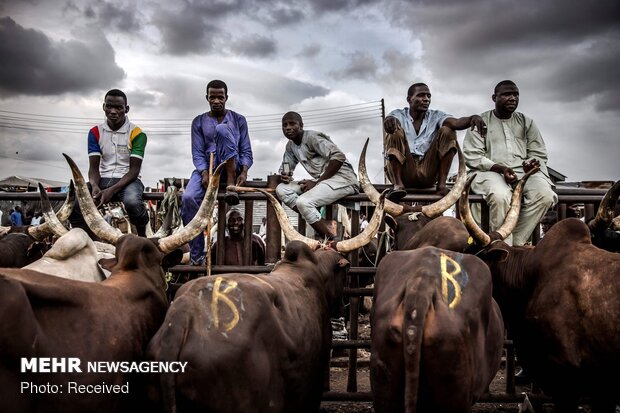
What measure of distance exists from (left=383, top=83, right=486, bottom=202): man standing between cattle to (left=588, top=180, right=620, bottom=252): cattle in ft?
5.11

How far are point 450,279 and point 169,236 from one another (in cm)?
255

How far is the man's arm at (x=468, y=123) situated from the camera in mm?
6449

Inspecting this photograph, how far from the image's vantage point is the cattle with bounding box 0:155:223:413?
3145 millimetres

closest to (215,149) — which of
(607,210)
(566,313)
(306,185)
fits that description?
(306,185)

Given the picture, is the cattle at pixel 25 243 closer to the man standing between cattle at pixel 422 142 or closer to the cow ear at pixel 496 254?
the man standing between cattle at pixel 422 142

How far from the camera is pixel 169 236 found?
517cm

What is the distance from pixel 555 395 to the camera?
477 centimetres

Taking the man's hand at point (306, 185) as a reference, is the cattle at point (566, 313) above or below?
below

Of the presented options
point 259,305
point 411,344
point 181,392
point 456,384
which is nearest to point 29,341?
point 181,392

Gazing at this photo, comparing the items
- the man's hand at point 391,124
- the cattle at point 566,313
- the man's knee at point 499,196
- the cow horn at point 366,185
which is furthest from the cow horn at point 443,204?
the man's hand at point 391,124

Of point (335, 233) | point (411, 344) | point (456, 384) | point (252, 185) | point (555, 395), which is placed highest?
point (252, 185)

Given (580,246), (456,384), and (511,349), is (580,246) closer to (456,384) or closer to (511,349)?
(511,349)

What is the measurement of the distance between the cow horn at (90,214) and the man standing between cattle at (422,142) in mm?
2969

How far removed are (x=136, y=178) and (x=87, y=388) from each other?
3301 millimetres
